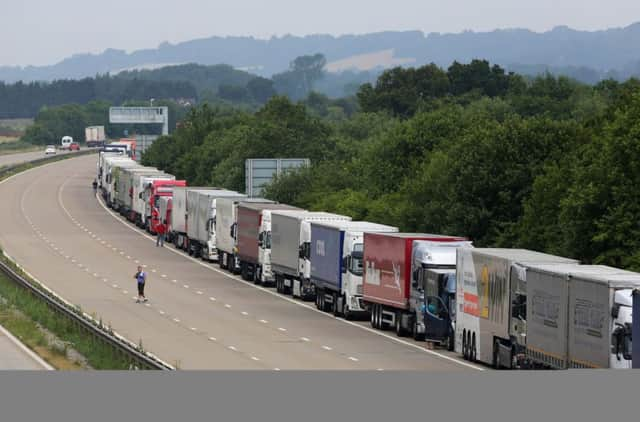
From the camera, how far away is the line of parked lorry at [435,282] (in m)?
35.6

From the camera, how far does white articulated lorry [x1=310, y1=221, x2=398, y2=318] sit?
56406 mm

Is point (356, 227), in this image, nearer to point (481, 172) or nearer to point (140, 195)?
point (481, 172)

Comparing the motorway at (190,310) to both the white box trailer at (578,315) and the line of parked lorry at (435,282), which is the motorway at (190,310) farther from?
the white box trailer at (578,315)

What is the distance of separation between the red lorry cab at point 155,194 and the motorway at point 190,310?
1.44m

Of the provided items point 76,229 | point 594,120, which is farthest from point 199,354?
point 76,229

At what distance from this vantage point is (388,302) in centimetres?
5234

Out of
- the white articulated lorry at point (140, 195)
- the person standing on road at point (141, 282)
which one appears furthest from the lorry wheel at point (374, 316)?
the white articulated lorry at point (140, 195)

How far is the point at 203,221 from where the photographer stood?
271 ft

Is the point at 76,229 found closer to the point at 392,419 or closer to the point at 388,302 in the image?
the point at 388,302

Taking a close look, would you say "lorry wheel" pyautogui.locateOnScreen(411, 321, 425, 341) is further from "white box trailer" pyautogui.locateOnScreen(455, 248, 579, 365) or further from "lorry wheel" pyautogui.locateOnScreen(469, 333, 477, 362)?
"lorry wheel" pyautogui.locateOnScreen(469, 333, 477, 362)

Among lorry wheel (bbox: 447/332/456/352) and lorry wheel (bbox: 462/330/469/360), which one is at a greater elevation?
lorry wheel (bbox: 462/330/469/360)

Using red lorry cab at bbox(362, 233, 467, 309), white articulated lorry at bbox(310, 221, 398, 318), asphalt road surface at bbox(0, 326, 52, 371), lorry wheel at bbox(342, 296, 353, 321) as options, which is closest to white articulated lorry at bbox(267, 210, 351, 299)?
white articulated lorry at bbox(310, 221, 398, 318)

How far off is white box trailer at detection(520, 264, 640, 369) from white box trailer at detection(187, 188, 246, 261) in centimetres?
4271

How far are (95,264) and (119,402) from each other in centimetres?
5556
